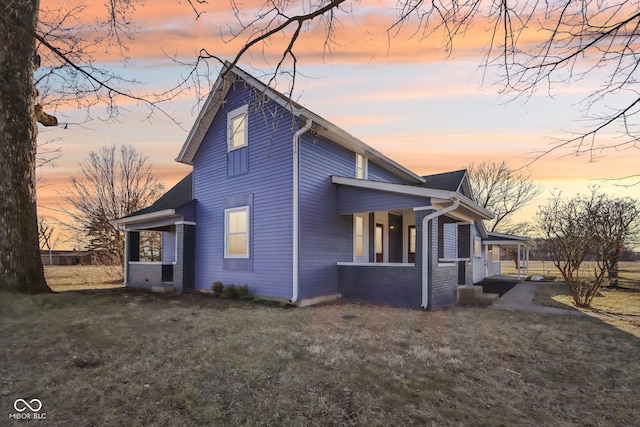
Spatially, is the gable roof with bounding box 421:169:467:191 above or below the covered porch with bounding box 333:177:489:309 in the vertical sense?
above

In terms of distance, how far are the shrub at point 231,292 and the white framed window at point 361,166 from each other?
5455 millimetres

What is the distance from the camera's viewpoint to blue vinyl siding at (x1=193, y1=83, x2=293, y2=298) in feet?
34.0

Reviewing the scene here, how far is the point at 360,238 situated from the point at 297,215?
11.0 ft

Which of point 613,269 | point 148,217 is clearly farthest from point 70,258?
point 613,269

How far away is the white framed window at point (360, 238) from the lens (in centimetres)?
1226

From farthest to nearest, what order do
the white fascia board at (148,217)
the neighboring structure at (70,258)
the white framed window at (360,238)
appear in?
the neighboring structure at (70,258) → the white fascia board at (148,217) → the white framed window at (360,238)

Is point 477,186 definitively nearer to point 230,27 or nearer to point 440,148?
point 440,148

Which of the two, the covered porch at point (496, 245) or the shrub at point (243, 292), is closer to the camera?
the shrub at point (243, 292)

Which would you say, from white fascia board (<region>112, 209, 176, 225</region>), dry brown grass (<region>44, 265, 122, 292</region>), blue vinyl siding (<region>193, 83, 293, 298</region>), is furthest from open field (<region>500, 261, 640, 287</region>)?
dry brown grass (<region>44, 265, 122, 292</region>)

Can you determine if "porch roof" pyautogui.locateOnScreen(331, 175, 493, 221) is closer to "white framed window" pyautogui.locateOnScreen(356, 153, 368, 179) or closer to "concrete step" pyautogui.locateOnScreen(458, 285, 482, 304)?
"white framed window" pyautogui.locateOnScreen(356, 153, 368, 179)

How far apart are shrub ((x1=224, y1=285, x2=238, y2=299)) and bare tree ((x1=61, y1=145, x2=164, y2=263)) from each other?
48.0ft

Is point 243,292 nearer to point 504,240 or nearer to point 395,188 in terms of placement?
point 395,188

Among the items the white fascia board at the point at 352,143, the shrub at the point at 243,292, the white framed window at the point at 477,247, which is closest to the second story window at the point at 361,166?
the white fascia board at the point at 352,143

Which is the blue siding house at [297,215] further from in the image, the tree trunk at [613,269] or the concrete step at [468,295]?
the tree trunk at [613,269]
